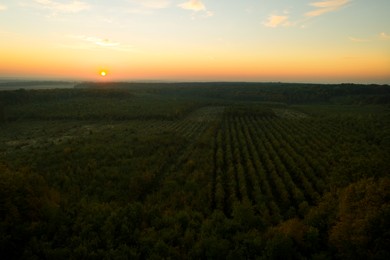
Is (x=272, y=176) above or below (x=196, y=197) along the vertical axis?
above

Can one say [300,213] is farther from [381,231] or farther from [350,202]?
[381,231]

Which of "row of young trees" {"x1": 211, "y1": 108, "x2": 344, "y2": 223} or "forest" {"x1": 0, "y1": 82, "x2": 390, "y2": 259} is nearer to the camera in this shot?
"forest" {"x1": 0, "y1": 82, "x2": 390, "y2": 259}

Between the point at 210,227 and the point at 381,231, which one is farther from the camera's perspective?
the point at 210,227

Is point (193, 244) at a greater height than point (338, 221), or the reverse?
point (338, 221)

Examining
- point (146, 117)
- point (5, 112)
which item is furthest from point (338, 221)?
point (5, 112)

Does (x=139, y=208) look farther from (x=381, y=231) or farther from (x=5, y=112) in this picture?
(x=5, y=112)

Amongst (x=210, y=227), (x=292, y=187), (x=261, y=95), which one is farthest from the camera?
(x=261, y=95)

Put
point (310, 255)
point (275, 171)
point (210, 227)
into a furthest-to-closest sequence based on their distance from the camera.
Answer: point (275, 171) < point (210, 227) < point (310, 255)

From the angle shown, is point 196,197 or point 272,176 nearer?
point 196,197

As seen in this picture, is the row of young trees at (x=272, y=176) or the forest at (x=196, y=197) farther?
the row of young trees at (x=272, y=176)
